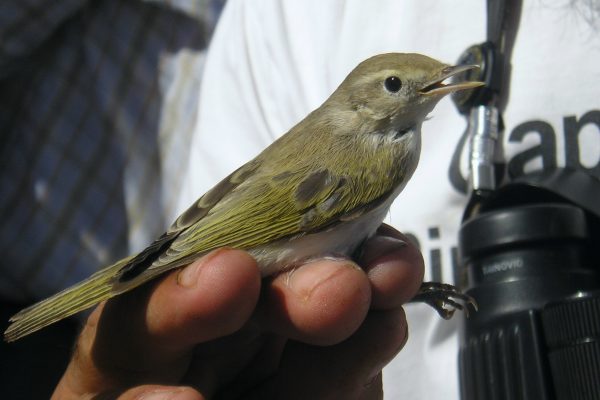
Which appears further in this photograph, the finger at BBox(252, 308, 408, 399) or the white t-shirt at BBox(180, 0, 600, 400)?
the white t-shirt at BBox(180, 0, 600, 400)

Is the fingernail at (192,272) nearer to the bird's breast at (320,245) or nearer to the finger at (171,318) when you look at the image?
the finger at (171,318)

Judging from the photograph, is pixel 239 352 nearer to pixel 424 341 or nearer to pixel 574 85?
pixel 424 341

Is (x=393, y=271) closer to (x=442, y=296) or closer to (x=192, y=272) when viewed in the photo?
(x=442, y=296)

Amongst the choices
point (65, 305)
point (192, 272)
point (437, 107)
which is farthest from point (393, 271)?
point (437, 107)

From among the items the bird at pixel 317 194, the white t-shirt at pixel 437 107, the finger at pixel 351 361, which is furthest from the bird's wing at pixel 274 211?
the white t-shirt at pixel 437 107

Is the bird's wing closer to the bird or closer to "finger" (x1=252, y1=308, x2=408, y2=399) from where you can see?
the bird

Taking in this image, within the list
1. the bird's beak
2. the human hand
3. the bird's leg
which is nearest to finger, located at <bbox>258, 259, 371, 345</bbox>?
the human hand
